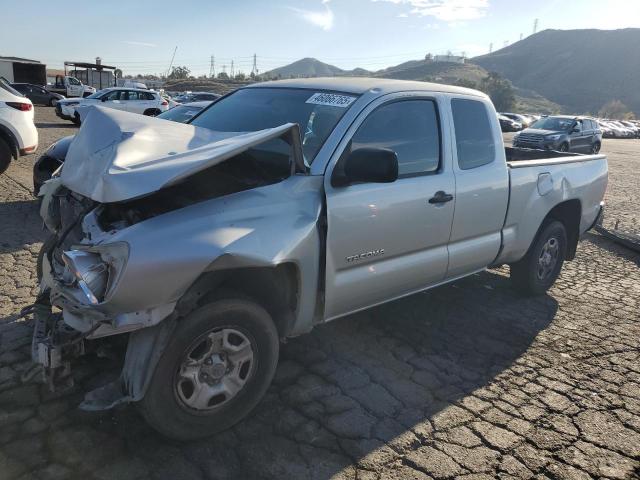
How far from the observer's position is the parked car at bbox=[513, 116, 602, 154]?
21.8 m

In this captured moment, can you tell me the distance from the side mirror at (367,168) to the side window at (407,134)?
261 millimetres

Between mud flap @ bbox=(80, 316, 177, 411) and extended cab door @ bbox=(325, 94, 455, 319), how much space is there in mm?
1066

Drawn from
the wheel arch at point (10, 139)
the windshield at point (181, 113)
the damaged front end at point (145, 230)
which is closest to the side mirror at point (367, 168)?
the damaged front end at point (145, 230)

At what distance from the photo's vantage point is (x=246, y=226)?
272 cm

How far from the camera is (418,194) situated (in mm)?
3646

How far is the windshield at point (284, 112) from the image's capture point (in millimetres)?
3422

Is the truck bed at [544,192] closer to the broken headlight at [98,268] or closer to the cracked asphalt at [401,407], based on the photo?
the cracked asphalt at [401,407]

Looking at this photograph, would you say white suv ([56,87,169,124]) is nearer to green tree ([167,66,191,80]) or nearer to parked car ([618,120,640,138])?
parked car ([618,120,640,138])

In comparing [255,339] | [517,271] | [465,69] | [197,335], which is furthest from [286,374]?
[465,69]

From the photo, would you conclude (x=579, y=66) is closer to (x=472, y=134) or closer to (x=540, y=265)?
(x=540, y=265)

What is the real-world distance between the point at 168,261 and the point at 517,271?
12.7 feet

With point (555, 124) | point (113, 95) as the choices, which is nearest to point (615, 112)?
point (555, 124)

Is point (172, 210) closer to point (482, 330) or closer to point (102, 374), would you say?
point (102, 374)

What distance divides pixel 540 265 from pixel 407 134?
241 centimetres
